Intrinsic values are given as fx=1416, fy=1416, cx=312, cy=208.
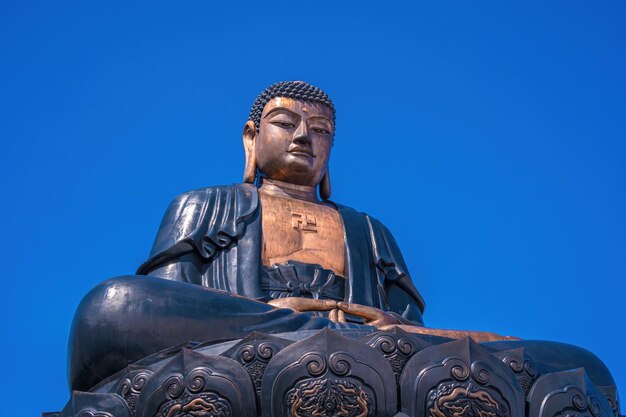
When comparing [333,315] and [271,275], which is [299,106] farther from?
[333,315]

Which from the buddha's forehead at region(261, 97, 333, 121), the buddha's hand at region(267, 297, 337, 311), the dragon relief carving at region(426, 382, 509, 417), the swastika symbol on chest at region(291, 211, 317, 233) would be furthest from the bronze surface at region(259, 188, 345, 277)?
the dragon relief carving at region(426, 382, 509, 417)

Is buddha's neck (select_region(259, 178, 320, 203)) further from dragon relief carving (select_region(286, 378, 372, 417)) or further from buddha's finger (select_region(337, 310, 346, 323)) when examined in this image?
dragon relief carving (select_region(286, 378, 372, 417))

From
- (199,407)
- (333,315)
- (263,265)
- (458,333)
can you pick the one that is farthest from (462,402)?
(263,265)

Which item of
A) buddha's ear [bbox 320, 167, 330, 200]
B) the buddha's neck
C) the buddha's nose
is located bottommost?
the buddha's neck

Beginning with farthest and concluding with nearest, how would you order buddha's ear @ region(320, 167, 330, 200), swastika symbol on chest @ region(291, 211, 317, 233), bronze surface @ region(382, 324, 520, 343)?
buddha's ear @ region(320, 167, 330, 200) → swastika symbol on chest @ region(291, 211, 317, 233) → bronze surface @ region(382, 324, 520, 343)

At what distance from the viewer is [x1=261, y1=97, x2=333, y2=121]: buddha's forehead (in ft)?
36.3

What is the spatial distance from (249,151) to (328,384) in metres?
3.96

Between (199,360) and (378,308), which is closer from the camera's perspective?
(199,360)

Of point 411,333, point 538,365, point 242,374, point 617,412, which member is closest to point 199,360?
point 242,374

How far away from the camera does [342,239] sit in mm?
10633

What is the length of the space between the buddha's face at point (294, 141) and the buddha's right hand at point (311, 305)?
6.15 feet

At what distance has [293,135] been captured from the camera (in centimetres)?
1102

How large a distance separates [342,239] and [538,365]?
2.57 m

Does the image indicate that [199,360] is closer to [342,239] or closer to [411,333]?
[411,333]
